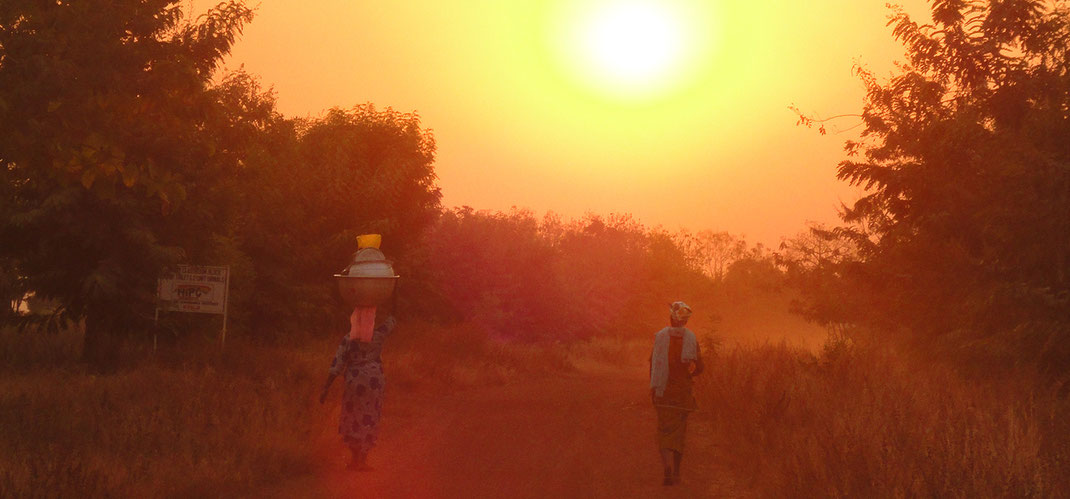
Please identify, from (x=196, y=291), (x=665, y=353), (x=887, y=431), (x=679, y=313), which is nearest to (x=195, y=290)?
(x=196, y=291)

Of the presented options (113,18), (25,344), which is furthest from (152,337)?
(113,18)

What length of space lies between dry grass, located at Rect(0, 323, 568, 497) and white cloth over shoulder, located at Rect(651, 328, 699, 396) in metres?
4.18

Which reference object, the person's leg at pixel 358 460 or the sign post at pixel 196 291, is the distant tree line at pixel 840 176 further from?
the person's leg at pixel 358 460

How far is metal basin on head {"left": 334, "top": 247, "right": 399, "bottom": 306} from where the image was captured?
1038 centimetres

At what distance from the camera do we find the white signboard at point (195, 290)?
66.3ft

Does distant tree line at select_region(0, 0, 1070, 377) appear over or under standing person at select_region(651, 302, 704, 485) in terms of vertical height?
over

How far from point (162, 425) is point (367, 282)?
3.05 m

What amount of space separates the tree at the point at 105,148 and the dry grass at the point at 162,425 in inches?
75.5

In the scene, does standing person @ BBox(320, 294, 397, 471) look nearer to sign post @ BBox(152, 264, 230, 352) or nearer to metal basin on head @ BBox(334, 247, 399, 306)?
metal basin on head @ BBox(334, 247, 399, 306)

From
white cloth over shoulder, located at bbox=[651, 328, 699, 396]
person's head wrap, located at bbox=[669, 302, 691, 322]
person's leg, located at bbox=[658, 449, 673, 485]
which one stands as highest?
person's head wrap, located at bbox=[669, 302, 691, 322]

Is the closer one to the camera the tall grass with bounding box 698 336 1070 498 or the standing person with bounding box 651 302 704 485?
the tall grass with bounding box 698 336 1070 498

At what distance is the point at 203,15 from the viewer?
15.2 meters

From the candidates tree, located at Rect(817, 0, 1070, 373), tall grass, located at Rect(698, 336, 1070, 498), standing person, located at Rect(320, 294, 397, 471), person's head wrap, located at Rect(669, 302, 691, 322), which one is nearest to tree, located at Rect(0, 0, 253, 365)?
standing person, located at Rect(320, 294, 397, 471)

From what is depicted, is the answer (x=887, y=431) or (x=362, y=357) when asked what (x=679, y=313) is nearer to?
(x=887, y=431)
